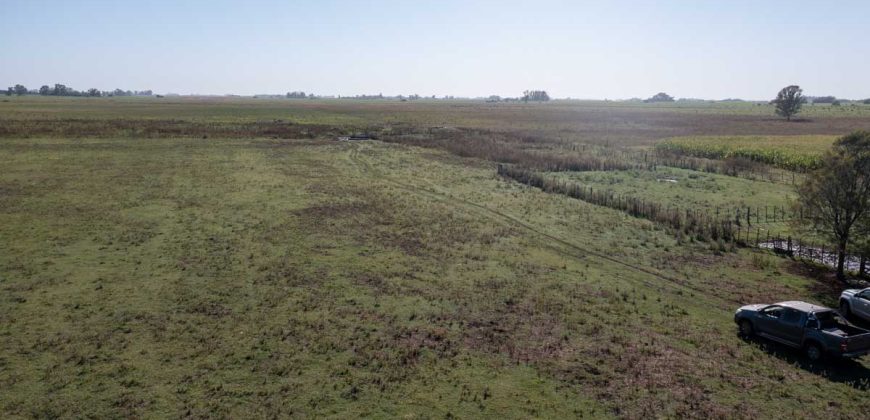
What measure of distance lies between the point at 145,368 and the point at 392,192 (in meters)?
28.4

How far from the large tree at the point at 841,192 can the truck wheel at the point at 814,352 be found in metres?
10.5

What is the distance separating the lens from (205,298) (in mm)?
21359

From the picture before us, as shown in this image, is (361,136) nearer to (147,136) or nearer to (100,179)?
(147,136)

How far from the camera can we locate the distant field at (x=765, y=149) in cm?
6056

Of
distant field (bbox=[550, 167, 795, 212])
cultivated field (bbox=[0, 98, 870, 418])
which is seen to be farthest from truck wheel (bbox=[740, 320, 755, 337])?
distant field (bbox=[550, 167, 795, 212])

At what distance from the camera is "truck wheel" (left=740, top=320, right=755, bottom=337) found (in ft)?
62.8

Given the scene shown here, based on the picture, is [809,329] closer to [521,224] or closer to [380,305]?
[380,305]

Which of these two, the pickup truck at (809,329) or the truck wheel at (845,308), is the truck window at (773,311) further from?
the truck wheel at (845,308)

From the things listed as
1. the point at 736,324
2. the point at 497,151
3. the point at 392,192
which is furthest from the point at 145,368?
the point at 497,151

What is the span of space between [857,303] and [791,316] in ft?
16.0

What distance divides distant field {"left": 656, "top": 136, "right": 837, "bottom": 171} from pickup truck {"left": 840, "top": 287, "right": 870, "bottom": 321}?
41006mm

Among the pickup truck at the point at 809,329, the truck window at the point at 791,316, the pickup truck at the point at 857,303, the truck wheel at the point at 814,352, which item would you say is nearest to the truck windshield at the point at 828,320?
the pickup truck at the point at 809,329

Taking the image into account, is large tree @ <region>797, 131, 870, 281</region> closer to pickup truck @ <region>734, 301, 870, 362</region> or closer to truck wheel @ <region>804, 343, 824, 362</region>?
pickup truck @ <region>734, 301, 870, 362</region>

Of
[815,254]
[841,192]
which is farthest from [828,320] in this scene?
[815,254]
